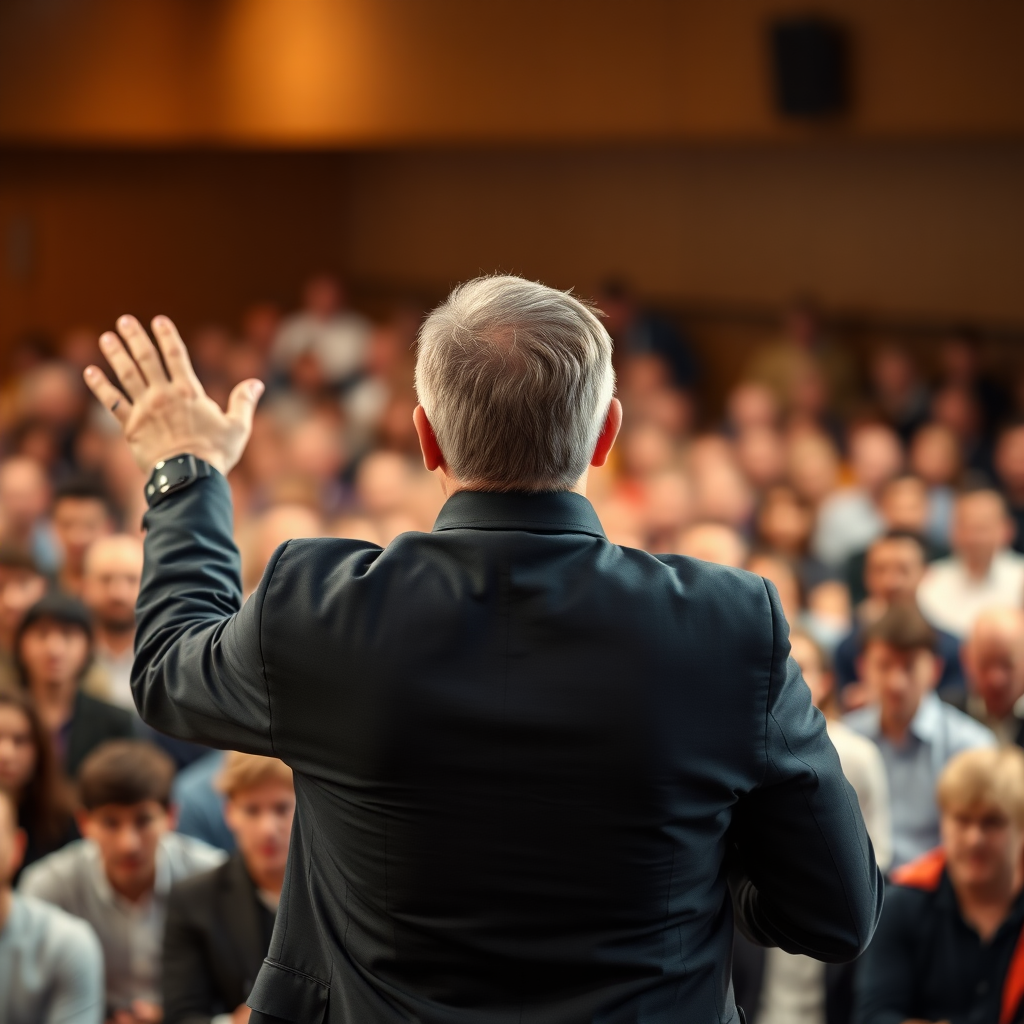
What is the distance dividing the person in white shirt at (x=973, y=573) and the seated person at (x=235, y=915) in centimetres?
301

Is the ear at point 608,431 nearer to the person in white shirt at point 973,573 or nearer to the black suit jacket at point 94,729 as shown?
the black suit jacket at point 94,729

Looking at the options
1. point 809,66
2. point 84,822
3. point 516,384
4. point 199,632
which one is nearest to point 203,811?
point 84,822

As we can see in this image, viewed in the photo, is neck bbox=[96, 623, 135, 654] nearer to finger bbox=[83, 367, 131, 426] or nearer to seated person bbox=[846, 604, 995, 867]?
seated person bbox=[846, 604, 995, 867]

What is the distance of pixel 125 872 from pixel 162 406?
189 cm

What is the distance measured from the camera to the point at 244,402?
162 cm

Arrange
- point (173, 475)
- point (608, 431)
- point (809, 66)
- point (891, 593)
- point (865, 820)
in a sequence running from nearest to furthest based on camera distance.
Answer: point (608, 431), point (173, 475), point (865, 820), point (891, 593), point (809, 66)

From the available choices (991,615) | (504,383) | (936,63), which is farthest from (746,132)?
(504,383)

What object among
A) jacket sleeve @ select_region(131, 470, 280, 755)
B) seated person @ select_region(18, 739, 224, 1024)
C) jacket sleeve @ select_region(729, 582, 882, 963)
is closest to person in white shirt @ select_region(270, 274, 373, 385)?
seated person @ select_region(18, 739, 224, 1024)

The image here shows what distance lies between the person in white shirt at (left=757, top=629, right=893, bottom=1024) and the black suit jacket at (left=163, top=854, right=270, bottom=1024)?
99 centimetres

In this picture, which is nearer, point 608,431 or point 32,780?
point 608,431

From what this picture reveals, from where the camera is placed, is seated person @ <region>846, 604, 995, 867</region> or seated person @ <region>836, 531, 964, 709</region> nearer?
seated person @ <region>846, 604, 995, 867</region>

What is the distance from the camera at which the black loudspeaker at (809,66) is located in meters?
7.39

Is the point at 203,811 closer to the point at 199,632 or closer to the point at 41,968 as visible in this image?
the point at 41,968

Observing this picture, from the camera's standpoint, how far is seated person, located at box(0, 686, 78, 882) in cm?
339
